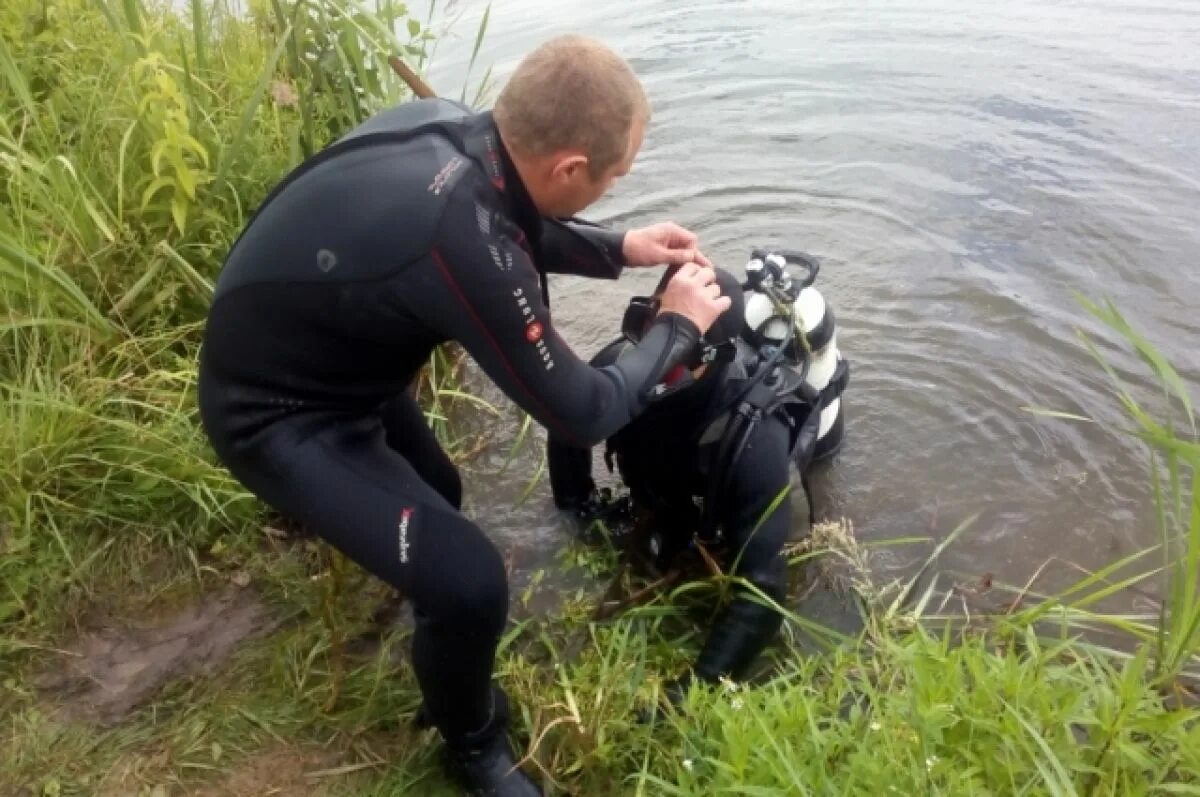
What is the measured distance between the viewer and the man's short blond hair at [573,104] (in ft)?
6.06

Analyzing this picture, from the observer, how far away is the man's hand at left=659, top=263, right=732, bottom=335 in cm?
221

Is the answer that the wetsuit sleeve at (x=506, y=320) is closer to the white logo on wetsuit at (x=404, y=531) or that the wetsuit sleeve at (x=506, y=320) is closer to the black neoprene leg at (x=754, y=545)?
the white logo on wetsuit at (x=404, y=531)

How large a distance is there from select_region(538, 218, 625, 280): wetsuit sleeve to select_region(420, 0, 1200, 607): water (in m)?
0.96

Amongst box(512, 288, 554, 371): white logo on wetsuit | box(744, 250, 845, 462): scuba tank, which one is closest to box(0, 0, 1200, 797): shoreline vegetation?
box(744, 250, 845, 462): scuba tank

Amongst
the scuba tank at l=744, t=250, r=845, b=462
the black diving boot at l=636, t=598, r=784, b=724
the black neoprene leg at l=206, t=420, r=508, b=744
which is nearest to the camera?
the black neoprene leg at l=206, t=420, r=508, b=744

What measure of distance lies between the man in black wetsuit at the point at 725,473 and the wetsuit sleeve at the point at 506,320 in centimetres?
37

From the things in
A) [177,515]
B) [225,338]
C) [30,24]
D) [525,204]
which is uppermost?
[30,24]

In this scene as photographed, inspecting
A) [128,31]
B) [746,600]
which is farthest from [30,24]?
[746,600]

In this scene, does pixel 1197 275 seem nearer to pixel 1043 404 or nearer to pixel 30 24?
pixel 1043 404

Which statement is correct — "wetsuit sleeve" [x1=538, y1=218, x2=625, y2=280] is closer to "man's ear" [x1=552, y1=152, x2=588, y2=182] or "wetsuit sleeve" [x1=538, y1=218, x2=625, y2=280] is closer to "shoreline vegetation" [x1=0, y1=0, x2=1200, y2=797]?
"man's ear" [x1=552, y1=152, x2=588, y2=182]

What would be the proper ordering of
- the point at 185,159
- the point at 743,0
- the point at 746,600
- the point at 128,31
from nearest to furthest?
the point at 746,600, the point at 185,159, the point at 128,31, the point at 743,0

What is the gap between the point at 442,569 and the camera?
199 centimetres

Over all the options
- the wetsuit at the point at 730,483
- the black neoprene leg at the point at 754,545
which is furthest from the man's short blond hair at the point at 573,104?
the black neoprene leg at the point at 754,545

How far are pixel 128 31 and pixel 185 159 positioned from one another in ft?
2.08
